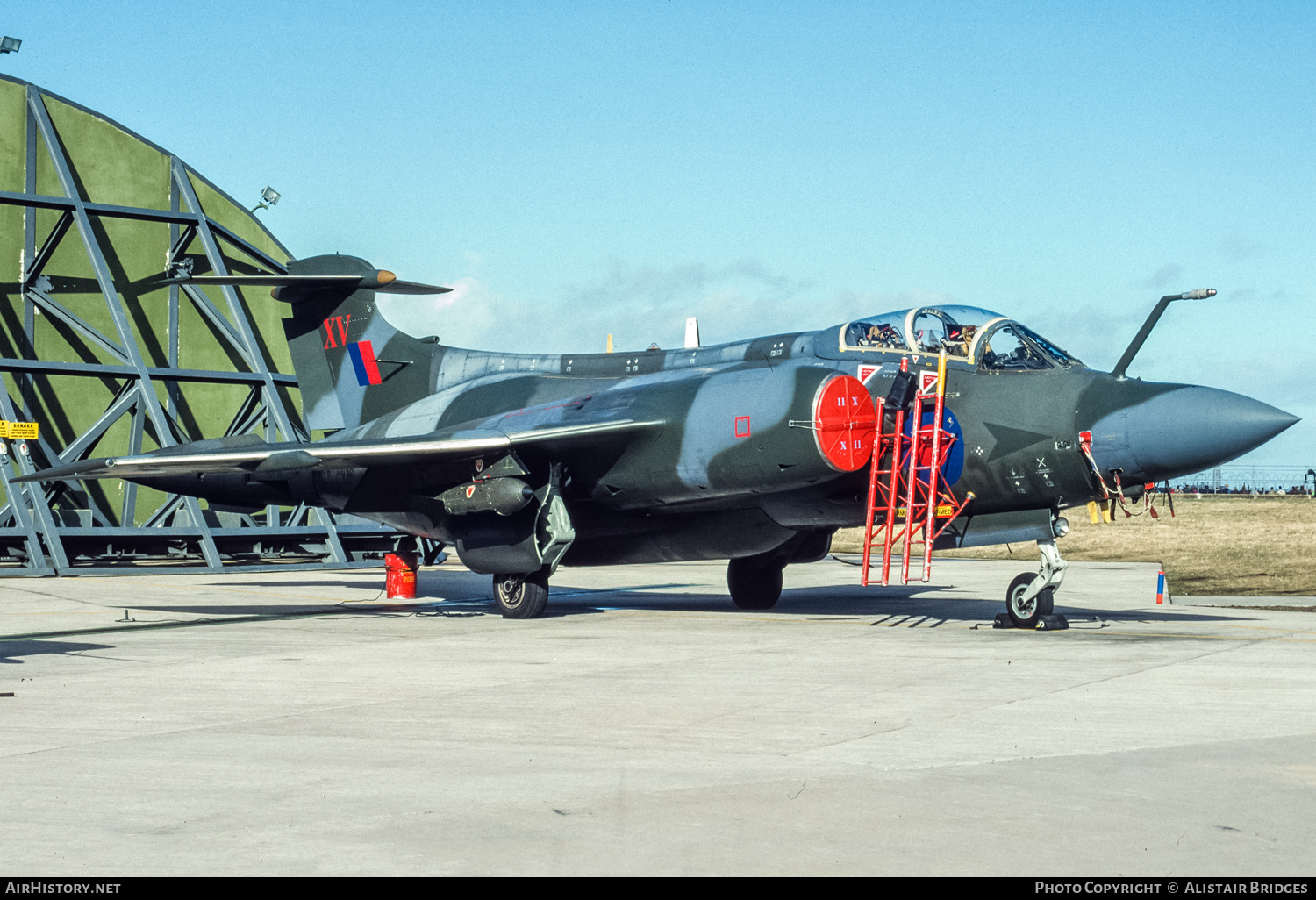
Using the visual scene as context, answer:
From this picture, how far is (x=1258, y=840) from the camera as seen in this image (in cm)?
484

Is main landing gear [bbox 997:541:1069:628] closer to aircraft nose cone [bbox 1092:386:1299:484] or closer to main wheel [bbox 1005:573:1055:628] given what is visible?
main wheel [bbox 1005:573:1055:628]

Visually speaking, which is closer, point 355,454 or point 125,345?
point 355,454

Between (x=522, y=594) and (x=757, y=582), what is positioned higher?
(x=757, y=582)

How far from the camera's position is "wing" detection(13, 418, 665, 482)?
14945 mm

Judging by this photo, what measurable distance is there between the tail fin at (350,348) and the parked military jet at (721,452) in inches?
25.0

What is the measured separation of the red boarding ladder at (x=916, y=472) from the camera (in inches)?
525

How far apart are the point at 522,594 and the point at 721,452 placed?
3431mm

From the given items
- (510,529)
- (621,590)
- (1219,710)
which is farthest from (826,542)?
(1219,710)

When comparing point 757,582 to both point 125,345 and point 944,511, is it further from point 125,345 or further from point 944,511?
point 125,345

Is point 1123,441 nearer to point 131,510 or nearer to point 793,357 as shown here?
point 793,357

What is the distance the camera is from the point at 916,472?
537 inches

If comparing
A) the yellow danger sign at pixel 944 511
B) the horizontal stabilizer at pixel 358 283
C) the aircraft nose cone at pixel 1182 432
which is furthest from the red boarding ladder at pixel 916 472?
the horizontal stabilizer at pixel 358 283

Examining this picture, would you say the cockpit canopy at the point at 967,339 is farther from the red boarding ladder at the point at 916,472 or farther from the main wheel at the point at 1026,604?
the main wheel at the point at 1026,604

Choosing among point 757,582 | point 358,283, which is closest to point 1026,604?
point 757,582
